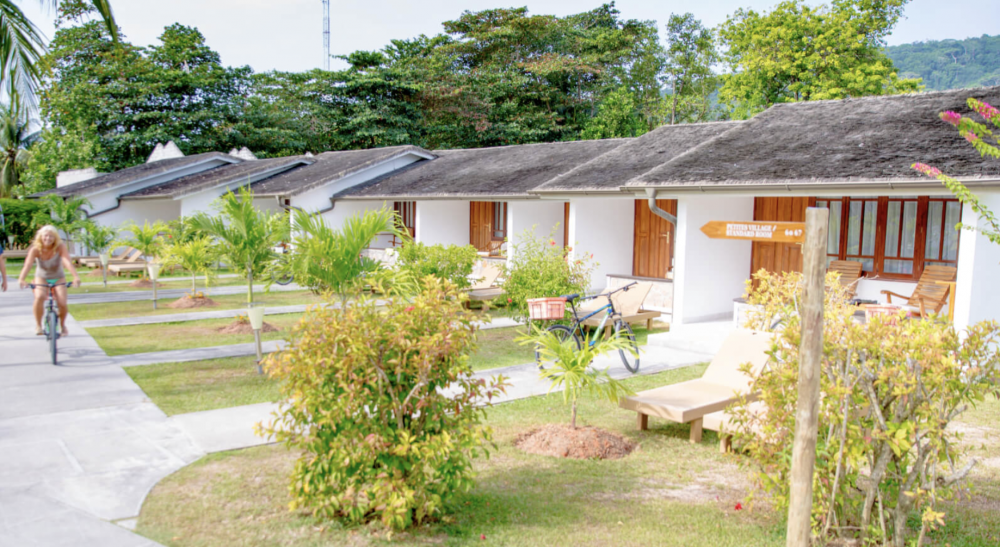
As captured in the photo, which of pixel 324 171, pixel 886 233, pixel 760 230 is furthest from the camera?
pixel 324 171

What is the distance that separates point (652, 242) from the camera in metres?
16.2

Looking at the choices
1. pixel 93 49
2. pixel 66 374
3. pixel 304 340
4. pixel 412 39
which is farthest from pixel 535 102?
pixel 304 340

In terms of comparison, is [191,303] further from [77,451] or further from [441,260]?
[77,451]

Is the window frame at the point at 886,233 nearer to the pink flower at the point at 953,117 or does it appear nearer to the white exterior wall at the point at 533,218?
the white exterior wall at the point at 533,218

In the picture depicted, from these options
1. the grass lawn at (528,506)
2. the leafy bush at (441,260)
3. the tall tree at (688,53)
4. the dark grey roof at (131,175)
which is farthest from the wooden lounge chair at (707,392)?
the tall tree at (688,53)

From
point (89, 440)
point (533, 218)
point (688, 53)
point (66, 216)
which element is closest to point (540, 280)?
point (89, 440)

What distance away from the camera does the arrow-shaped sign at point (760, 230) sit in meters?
8.56

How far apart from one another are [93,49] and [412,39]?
1918 cm

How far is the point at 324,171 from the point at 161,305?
11409mm

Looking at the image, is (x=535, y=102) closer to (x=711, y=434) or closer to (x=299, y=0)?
(x=299, y=0)

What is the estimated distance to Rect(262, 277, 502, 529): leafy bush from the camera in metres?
4.31

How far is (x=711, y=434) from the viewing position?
6832 millimetres

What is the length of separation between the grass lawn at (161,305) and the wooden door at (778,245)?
8.75 m

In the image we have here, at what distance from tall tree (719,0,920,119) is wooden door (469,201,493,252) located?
20.3m
